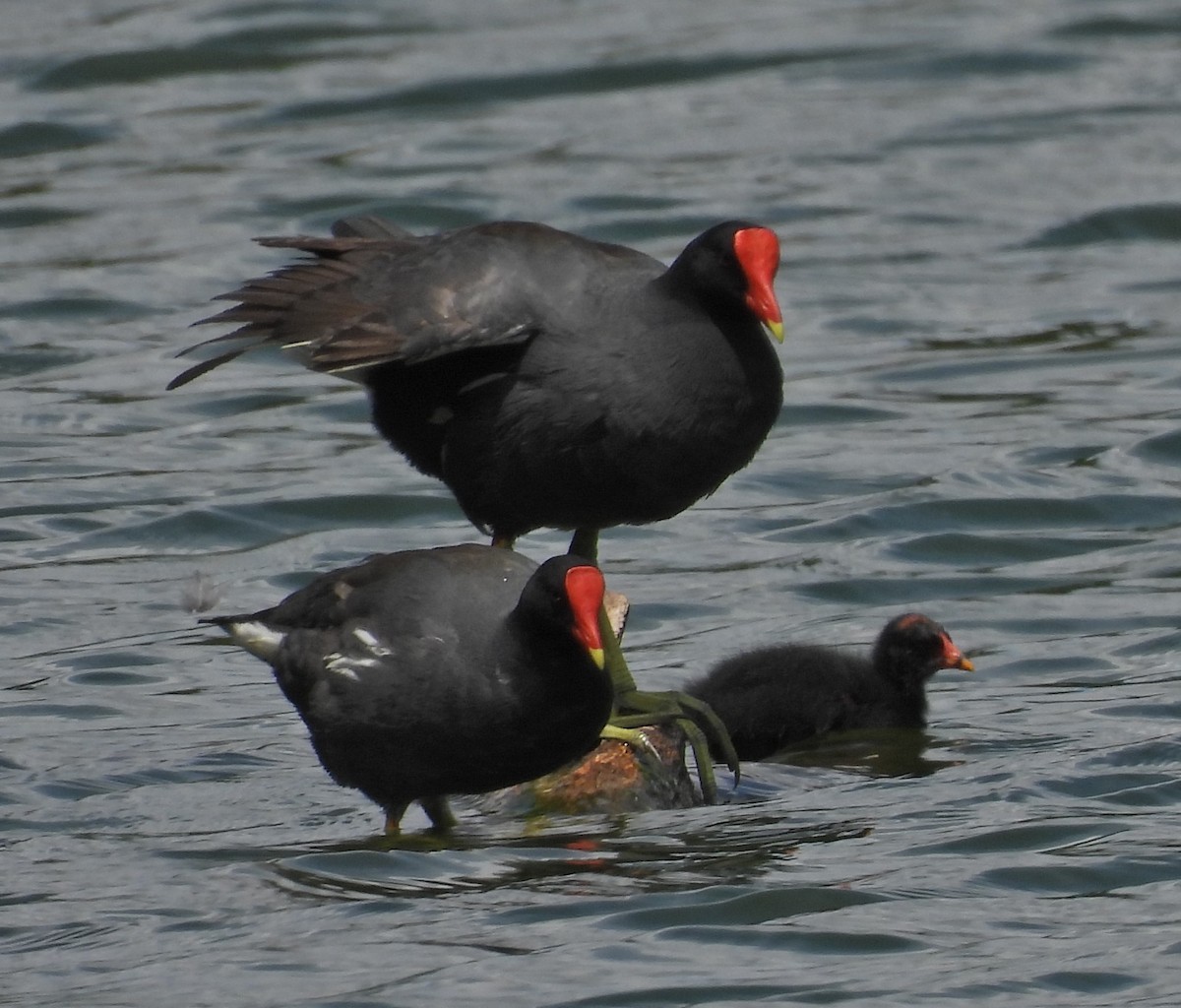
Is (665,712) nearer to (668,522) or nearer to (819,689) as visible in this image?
(819,689)

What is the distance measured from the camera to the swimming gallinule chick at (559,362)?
7457 mm

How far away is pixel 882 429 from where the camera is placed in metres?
11.9

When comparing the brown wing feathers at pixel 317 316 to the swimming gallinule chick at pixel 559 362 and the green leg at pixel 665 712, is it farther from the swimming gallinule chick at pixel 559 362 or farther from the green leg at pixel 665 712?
the green leg at pixel 665 712

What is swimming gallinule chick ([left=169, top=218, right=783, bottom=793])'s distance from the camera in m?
7.46

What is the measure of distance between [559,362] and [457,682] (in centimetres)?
122

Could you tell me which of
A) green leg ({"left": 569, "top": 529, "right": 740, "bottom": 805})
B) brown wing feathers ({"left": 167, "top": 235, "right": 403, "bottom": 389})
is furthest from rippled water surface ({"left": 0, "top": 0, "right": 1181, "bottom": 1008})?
brown wing feathers ({"left": 167, "top": 235, "right": 403, "bottom": 389})

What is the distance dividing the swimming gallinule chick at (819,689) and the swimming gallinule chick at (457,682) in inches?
56.9

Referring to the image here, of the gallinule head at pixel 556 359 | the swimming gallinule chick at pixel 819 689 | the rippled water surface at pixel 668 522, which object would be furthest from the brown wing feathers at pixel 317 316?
the swimming gallinule chick at pixel 819 689

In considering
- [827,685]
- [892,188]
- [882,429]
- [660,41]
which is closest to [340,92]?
[660,41]

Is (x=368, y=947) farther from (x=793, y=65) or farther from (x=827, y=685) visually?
(x=793, y=65)

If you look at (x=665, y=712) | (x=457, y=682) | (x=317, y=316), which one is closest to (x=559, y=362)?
(x=317, y=316)

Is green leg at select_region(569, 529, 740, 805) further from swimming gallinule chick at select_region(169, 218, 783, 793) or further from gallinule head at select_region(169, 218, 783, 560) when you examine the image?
gallinule head at select_region(169, 218, 783, 560)

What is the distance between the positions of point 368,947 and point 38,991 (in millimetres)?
721

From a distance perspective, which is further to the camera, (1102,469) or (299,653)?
(1102,469)
